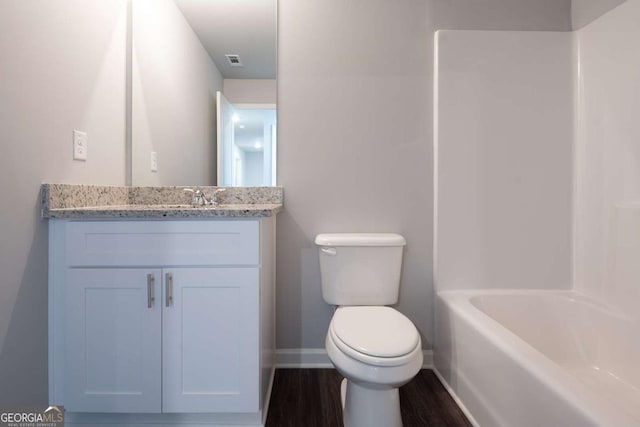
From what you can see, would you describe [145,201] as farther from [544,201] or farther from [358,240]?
[544,201]

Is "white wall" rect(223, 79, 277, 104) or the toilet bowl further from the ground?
"white wall" rect(223, 79, 277, 104)

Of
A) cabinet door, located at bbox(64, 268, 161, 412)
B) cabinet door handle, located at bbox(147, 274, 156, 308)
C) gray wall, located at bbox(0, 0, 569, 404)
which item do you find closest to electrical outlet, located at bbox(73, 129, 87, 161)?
gray wall, located at bbox(0, 0, 569, 404)

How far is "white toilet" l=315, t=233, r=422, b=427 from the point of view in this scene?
3.74ft

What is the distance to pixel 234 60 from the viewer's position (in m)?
1.83

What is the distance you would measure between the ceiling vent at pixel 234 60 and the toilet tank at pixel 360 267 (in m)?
1.06

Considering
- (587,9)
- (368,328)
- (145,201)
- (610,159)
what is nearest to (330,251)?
(368,328)

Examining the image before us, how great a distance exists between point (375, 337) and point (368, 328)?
0.26 ft

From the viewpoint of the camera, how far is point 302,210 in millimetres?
1838

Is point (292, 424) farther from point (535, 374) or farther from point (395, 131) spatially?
point (395, 131)

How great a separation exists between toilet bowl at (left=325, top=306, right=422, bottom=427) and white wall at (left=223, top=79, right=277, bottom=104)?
1203mm

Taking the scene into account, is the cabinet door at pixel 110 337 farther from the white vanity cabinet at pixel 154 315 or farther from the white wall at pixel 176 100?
the white wall at pixel 176 100

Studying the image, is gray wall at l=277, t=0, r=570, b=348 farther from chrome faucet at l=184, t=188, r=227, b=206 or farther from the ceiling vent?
chrome faucet at l=184, t=188, r=227, b=206

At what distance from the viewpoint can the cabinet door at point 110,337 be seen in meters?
1.25

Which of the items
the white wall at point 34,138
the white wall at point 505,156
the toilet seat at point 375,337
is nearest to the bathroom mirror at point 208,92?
the white wall at point 34,138
